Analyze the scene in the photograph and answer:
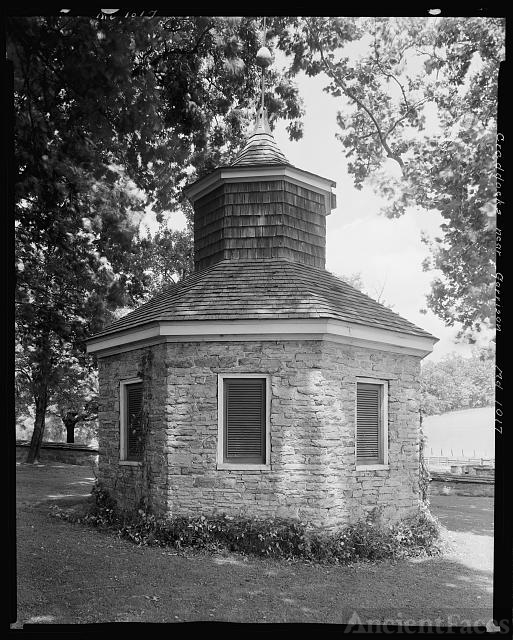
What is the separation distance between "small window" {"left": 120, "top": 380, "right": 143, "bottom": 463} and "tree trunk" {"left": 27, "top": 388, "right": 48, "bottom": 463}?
2.35 metres

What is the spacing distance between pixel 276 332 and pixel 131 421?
8.19ft

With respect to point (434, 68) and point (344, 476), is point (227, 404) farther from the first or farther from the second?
point (434, 68)

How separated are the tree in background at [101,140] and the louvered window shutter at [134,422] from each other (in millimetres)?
1441

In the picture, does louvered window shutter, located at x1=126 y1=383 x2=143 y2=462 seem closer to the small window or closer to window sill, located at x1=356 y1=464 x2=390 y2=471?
the small window

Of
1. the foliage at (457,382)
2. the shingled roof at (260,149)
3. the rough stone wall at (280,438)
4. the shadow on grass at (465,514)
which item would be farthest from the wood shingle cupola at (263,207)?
the shadow on grass at (465,514)

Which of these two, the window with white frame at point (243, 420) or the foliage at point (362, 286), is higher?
the foliage at point (362, 286)

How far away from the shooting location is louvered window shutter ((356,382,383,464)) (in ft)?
23.7

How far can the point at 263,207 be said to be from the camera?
853cm

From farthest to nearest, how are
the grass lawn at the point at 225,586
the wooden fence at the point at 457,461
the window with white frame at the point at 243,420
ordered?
the wooden fence at the point at 457,461 < the window with white frame at the point at 243,420 < the grass lawn at the point at 225,586

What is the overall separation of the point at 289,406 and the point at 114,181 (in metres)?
3.53

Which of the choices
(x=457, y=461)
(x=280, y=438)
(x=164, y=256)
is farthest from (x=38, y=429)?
(x=457, y=461)

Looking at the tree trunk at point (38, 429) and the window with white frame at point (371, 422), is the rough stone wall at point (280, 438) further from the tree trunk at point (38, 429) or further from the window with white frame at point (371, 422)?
the tree trunk at point (38, 429)

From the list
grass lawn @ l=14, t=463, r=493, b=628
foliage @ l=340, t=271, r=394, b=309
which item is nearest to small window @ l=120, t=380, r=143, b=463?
grass lawn @ l=14, t=463, r=493, b=628

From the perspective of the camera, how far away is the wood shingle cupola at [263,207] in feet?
27.7
